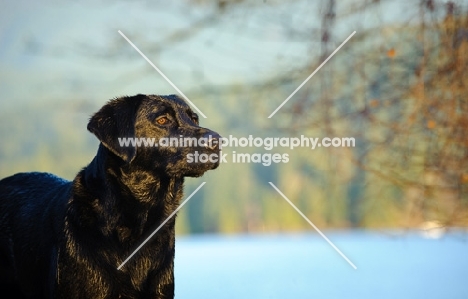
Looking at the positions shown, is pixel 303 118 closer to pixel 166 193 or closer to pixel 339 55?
pixel 339 55

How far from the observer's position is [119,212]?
5.43 metres

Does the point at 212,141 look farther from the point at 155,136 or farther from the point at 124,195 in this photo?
the point at 124,195

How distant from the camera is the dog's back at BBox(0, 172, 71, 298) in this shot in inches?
219

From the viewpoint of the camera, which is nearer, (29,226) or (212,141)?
(212,141)

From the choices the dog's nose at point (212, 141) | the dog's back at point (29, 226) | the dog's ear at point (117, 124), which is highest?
the dog's ear at point (117, 124)

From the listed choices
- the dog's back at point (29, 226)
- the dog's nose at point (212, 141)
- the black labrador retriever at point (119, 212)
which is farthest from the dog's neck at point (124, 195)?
the dog's nose at point (212, 141)

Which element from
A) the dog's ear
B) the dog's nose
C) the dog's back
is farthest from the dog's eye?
the dog's back

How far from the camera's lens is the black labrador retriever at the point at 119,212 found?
527 cm

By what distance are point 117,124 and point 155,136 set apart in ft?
0.82

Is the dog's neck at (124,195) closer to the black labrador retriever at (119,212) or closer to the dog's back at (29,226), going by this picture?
the black labrador retriever at (119,212)

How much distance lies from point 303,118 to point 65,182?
194 centimetres

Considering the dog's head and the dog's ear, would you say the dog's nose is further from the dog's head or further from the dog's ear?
the dog's ear

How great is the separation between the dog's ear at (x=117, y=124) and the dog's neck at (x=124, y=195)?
0.10 metres

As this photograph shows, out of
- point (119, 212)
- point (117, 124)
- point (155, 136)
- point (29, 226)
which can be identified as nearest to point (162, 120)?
point (155, 136)
